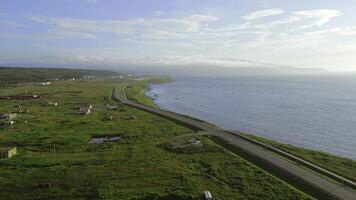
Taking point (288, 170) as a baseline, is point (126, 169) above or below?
below

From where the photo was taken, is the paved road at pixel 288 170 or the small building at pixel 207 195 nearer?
the small building at pixel 207 195

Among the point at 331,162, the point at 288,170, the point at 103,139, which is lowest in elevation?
the point at 103,139

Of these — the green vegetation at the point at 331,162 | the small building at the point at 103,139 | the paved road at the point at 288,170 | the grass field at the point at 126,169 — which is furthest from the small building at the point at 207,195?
the small building at the point at 103,139

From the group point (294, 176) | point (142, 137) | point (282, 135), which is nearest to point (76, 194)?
point (294, 176)

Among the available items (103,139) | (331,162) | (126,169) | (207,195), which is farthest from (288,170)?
(103,139)

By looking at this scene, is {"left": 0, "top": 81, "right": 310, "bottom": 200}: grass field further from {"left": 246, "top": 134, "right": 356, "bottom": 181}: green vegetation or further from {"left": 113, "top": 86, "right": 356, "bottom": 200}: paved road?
{"left": 246, "top": 134, "right": 356, "bottom": 181}: green vegetation

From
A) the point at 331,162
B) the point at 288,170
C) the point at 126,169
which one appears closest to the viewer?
the point at 288,170

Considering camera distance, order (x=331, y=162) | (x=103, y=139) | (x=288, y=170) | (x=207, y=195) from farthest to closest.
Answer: (x=103, y=139)
(x=331, y=162)
(x=288, y=170)
(x=207, y=195)

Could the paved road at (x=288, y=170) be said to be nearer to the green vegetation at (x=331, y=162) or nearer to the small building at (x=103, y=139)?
the green vegetation at (x=331, y=162)

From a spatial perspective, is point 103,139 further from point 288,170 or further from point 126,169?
point 288,170
